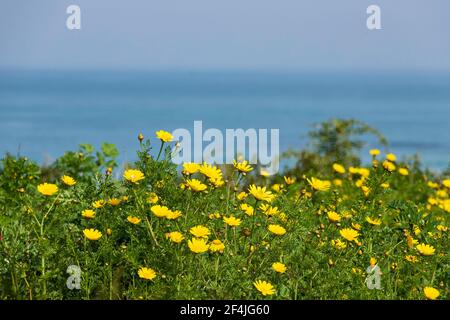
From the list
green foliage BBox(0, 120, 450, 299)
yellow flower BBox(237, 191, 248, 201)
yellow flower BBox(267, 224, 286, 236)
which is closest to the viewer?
green foliage BBox(0, 120, 450, 299)

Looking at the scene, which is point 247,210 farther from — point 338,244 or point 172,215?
point 172,215

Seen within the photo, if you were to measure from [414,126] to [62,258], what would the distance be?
99.7 feet

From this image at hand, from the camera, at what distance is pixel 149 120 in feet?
115

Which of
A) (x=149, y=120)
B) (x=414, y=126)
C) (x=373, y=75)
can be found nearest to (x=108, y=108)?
(x=149, y=120)

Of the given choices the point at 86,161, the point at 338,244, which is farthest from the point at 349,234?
the point at 86,161

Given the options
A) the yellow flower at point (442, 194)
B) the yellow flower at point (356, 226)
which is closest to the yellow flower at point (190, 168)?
the yellow flower at point (356, 226)

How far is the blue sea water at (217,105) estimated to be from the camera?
97.2 feet

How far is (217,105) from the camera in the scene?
39344 mm

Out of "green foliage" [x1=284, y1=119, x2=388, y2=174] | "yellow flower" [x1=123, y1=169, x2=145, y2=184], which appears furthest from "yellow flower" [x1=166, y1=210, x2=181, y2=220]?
"green foliage" [x1=284, y1=119, x2=388, y2=174]

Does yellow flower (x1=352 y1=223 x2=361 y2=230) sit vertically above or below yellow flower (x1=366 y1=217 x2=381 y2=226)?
below

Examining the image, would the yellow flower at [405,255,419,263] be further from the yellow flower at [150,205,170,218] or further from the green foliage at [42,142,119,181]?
the green foliage at [42,142,119,181]

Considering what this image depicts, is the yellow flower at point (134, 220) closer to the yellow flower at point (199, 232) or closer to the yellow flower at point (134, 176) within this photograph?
the yellow flower at point (134, 176)

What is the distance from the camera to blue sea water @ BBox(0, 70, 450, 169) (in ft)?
97.2
